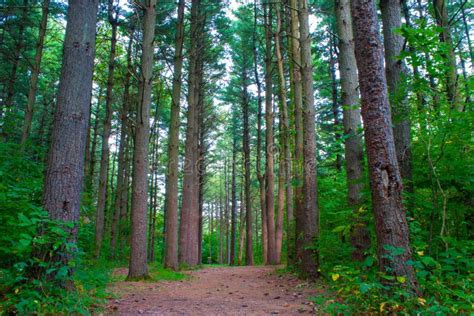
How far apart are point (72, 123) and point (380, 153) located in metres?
3.89

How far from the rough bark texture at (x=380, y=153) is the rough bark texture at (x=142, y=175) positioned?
19.4 ft

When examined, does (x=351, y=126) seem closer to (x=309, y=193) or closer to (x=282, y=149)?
(x=309, y=193)

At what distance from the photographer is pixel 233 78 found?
22562mm

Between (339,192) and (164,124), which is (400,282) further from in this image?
(164,124)

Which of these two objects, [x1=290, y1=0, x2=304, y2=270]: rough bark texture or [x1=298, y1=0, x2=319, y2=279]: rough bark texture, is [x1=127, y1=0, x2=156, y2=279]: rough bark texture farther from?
[x1=298, y1=0, x2=319, y2=279]: rough bark texture

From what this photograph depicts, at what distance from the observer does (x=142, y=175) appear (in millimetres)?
8383

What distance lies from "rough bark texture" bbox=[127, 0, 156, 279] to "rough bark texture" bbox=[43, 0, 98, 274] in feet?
12.1

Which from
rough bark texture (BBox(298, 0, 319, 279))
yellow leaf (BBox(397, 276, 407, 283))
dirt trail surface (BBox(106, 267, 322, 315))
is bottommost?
dirt trail surface (BBox(106, 267, 322, 315))

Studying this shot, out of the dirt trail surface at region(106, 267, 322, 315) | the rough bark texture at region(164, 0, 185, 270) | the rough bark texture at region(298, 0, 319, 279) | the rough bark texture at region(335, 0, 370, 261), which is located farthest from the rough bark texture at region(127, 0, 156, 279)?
the rough bark texture at region(335, 0, 370, 261)

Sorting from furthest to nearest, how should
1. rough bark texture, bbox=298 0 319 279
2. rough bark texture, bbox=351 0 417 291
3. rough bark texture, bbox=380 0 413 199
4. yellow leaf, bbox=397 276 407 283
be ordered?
1. rough bark texture, bbox=298 0 319 279
2. rough bark texture, bbox=380 0 413 199
3. rough bark texture, bbox=351 0 417 291
4. yellow leaf, bbox=397 276 407 283

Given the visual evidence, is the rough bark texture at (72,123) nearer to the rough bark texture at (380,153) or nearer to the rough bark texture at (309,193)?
the rough bark texture at (380,153)

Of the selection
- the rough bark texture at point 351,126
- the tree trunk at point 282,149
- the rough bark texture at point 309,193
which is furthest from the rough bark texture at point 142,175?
the tree trunk at point 282,149

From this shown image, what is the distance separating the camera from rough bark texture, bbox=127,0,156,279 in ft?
26.6

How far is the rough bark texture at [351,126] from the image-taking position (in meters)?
6.42
